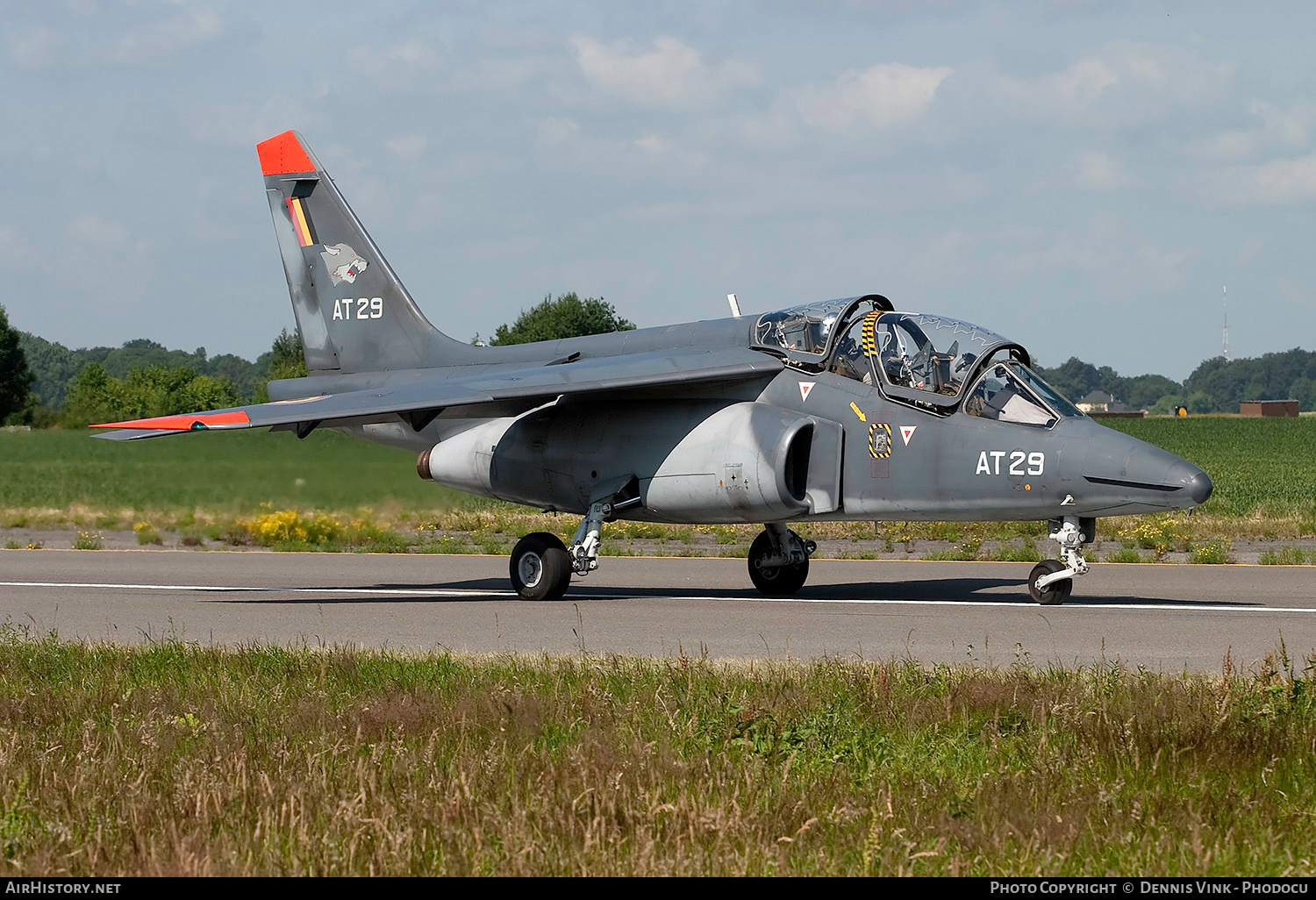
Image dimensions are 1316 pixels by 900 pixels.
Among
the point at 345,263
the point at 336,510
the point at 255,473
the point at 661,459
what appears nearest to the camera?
the point at 661,459

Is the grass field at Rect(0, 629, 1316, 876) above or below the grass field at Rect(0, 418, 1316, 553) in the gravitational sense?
below

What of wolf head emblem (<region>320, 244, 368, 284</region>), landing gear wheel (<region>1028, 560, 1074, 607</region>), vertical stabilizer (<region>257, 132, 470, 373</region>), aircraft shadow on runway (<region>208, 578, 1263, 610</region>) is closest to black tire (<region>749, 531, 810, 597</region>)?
aircraft shadow on runway (<region>208, 578, 1263, 610</region>)

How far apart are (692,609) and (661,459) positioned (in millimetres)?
1674

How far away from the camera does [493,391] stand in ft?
49.6

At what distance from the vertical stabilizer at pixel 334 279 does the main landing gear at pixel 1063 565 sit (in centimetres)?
887

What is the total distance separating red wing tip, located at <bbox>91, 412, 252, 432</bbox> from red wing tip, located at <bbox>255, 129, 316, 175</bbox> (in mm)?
5851

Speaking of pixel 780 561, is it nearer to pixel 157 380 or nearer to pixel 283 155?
pixel 283 155

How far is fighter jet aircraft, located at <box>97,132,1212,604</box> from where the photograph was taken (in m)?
13.7

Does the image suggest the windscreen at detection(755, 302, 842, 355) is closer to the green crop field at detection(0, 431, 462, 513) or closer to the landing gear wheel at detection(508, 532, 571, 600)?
the landing gear wheel at detection(508, 532, 571, 600)

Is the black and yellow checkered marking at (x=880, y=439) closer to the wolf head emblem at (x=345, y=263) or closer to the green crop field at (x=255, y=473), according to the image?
the green crop field at (x=255, y=473)

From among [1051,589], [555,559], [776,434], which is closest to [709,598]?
[555,559]

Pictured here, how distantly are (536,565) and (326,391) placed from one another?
4959mm

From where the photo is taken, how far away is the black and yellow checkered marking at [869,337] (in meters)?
14.6

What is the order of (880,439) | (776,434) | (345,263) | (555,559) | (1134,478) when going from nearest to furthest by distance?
(1134,478)
(880,439)
(776,434)
(555,559)
(345,263)
